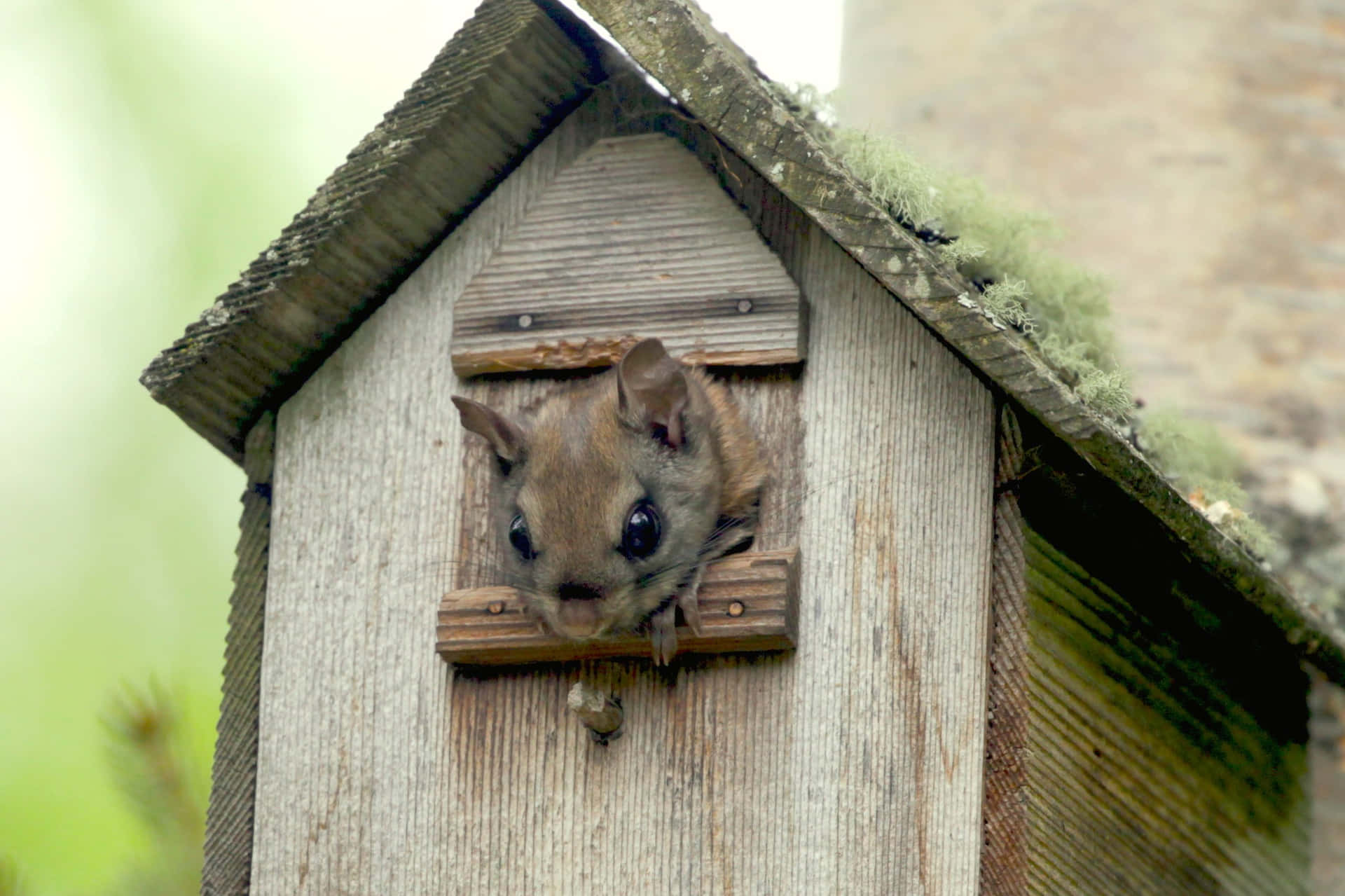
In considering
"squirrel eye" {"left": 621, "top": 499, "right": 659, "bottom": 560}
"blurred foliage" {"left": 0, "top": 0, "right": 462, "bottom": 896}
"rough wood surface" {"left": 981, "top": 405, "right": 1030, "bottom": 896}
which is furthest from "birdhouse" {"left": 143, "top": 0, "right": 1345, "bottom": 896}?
"blurred foliage" {"left": 0, "top": 0, "right": 462, "bottom": 896}

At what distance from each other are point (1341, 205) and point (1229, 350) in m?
0.59

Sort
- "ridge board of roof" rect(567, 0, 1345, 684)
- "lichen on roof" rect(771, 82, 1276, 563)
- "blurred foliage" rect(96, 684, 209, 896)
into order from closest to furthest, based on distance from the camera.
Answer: "ridge board of roof" rect(567, 0, 1345, 684)
"lichen on roof" rect(771, 82, 1276, 563)
"blurred foliage" rect(96, 684, 209, 896)

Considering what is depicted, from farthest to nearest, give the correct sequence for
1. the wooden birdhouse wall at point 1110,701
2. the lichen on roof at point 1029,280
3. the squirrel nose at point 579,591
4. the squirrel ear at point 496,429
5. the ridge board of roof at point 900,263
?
the lichen on roof at point 1029,280 < the squirrel ear at point 496,429 < the squirrel nose at point 579,591 < the wooden birdhouse wall at point 1110,701 < the ridge board of roof at point 900,263

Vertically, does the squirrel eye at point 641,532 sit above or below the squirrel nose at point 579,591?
above

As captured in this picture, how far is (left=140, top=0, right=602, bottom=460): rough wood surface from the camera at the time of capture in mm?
3938

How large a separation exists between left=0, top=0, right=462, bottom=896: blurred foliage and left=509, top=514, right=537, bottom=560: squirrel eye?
8.88ft

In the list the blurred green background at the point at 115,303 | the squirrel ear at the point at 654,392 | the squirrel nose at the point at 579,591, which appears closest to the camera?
the squirrel nose at the point at 579,591

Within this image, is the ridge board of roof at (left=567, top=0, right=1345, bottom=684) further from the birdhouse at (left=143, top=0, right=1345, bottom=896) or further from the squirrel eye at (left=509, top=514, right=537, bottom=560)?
the squirrel eye at (left=509, top=514, right=537, bottom=560)

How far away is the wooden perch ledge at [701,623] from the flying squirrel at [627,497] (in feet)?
0.13

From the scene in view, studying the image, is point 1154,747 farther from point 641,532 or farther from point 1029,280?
point 641,532

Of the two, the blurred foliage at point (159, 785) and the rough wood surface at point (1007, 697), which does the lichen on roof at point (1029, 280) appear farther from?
the blurred foliage at point (159, 785)

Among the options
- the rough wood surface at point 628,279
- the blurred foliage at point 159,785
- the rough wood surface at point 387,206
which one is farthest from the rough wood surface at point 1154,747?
the blurred foliage at point 159,785

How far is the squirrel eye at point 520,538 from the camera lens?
11.4ft

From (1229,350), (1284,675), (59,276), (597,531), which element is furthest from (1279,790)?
(59,276)
